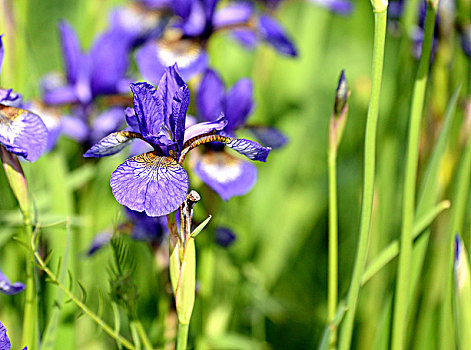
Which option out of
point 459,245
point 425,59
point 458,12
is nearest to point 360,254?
point 459,245

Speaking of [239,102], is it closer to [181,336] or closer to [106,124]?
[106,124]

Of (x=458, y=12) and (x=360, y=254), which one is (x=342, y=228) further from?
(x=360, y=254)

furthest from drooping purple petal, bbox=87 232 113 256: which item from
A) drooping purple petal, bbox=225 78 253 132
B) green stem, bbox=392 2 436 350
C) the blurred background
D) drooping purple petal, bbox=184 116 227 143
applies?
green stem, bbox=392 2 436 350

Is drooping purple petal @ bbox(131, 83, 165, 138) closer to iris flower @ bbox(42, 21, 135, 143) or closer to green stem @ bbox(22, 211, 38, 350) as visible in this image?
green stem @ bbox(22, 211, 38, 350)

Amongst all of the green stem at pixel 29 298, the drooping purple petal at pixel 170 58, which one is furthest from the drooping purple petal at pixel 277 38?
the green stem at pixel 29 298

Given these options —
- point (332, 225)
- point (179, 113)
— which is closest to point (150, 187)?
point (179, 113)

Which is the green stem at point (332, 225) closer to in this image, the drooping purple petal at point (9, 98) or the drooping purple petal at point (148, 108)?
the drooping purple petal at point (148, 108)

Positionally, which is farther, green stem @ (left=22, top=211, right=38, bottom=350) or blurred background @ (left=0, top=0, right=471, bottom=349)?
blurred background @ (left=0, top=0, right=471, bottom=349)
